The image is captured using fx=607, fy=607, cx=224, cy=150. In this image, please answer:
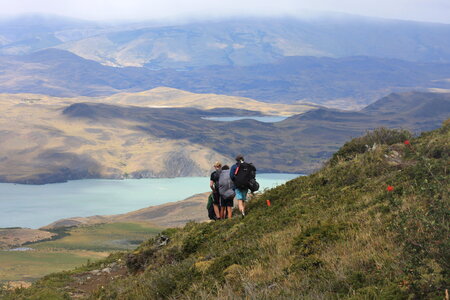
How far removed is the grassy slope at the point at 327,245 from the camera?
318 inches

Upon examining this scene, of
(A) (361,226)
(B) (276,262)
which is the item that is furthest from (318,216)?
(B) (276,262)

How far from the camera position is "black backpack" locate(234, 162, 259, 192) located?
1836 centimetres

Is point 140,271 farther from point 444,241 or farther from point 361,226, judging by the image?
point 444,241

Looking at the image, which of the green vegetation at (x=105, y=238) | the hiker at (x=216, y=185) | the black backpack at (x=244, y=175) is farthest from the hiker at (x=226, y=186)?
the green vegetation at (x=105, y=238)

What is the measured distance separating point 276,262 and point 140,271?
768 centimetres

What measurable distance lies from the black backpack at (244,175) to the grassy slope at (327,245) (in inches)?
39.4

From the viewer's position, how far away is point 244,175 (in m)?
18.4

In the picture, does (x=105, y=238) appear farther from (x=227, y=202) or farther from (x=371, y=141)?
(x=227, y=202)

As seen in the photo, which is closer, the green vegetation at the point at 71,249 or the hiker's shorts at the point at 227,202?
the hiker's shorts at the point at 227,202

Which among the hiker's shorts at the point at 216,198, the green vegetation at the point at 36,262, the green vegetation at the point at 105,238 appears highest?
the hiker's shorts at the point at 216,198

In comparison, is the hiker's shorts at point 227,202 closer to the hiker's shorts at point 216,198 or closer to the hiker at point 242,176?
the hiker's shorts at point 216,198

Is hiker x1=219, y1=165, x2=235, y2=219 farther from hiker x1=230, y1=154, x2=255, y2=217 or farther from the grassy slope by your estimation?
the grassy slope

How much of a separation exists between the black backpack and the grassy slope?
1.00 meters

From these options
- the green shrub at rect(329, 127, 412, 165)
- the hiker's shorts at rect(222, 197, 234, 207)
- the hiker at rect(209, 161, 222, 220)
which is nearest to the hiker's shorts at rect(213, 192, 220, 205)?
the hiker at rect(209, 161, 222, 220)
